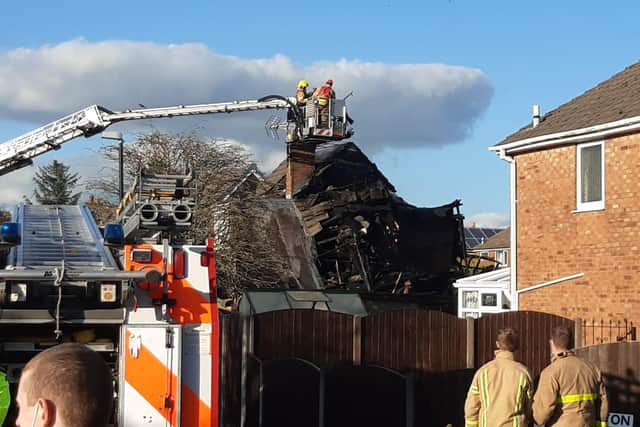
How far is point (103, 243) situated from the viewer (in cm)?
→ 788

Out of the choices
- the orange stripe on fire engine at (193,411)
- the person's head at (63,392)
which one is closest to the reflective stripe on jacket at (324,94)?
the orange stripe on fire engine at (193,411)

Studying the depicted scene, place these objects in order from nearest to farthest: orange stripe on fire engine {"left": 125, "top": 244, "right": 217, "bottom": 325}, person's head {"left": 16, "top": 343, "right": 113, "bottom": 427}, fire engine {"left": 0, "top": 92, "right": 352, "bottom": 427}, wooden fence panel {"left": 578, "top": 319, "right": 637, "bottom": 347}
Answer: person's head {"left": 16, "top": 343, "right": 113, "bottom": 427} → fire engine {"left": 0, "top": 92, "right": 352, "bottom": 427} → orange stripe on fire engine {"left": 125, "top": 244, "right": 217, "bottom": 325} → wooden fence panel {"left": 578, "top": 319, "right": 637, "bottom": 347}

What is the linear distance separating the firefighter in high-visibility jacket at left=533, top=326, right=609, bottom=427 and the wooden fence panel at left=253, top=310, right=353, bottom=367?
631cm

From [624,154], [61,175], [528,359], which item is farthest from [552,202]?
[61,175]

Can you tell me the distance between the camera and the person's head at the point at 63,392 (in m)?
2.45

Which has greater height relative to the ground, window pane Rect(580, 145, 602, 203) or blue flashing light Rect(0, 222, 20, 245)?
window pane Rect(580, 145, 602, 203)

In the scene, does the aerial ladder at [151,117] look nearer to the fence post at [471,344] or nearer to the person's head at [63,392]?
the fence post at [471,344]

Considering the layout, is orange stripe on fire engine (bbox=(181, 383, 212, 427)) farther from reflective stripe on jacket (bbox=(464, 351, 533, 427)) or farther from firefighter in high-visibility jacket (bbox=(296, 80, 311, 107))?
firefighter in high-visibility jacket (bbox=(296, 80, 311, 107))

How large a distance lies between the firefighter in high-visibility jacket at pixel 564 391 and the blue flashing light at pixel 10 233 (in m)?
4.37

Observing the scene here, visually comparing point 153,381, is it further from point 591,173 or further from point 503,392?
point 591,173

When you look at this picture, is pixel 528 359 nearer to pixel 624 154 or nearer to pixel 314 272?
pixel 624 154

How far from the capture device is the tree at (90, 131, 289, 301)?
89.8ft

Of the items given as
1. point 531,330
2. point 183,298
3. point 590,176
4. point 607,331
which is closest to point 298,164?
point 590,176

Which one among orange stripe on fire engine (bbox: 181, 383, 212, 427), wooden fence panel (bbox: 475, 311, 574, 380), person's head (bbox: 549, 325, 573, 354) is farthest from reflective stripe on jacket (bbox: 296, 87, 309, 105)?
orange stripe on fire engine (bbox: 181, 383, 212, 427)
